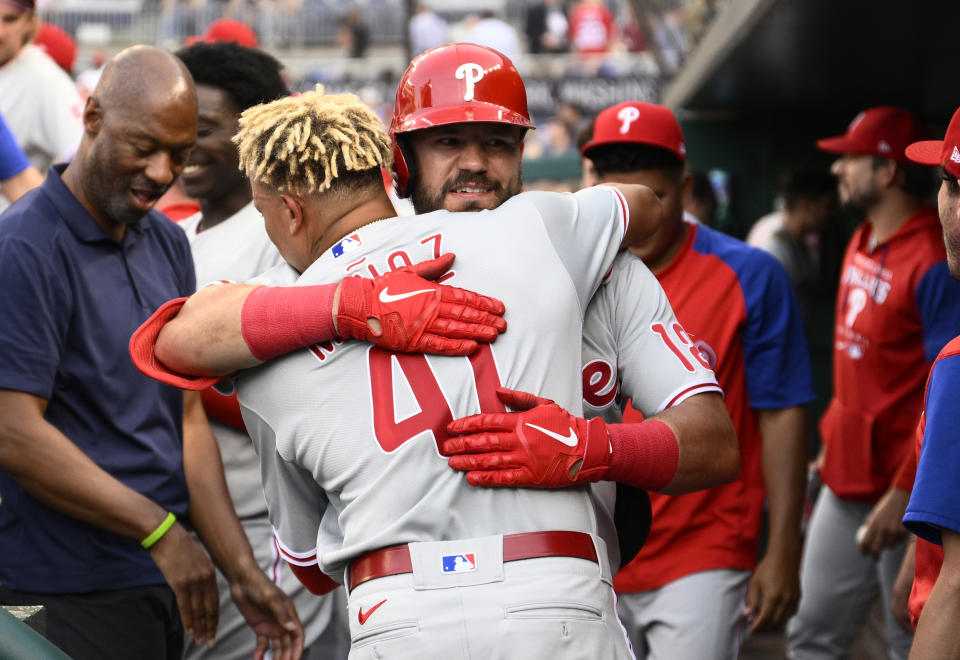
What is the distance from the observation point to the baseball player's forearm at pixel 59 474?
9.78 ft

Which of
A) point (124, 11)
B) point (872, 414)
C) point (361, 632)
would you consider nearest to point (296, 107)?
point (361, 632)

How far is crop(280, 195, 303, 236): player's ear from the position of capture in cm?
273

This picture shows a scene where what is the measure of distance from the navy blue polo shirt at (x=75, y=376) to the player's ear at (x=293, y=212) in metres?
0.75

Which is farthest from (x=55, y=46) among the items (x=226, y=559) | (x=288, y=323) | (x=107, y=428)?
(x=288, y=323)

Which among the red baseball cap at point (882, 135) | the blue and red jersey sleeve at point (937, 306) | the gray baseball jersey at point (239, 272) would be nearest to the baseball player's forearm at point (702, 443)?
the gray baseball jersey at point (239, 272)

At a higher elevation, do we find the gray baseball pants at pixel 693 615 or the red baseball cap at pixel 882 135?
the red baseball cap at pixel 882 135

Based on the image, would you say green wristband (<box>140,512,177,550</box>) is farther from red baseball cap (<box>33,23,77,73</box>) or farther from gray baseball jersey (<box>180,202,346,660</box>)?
red baseball cap (<box>33,23,77,73</box>)

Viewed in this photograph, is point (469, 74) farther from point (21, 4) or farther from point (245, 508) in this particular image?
point (21, 4)

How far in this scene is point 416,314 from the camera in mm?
2404

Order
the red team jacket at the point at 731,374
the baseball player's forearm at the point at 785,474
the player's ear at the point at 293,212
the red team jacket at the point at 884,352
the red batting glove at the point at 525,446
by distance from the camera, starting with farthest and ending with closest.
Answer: the red team jacket at the point at 884,352 → the baseball player's forearm at the point at 785,474 → the red team jacket at the point at 731,374 → the player's ear at the point at 293,212 → the red batting glove at the point at 525,446

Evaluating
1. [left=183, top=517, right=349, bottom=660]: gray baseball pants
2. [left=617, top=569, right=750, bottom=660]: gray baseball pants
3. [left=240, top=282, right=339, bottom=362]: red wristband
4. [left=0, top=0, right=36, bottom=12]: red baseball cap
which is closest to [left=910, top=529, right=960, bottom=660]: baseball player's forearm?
[left=240, top=282, right=339, bottom=362]: red wristband

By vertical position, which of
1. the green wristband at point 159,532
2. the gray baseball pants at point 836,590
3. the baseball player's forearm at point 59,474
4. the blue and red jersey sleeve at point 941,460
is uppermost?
the blue and red jersey sleeve at point 941,460

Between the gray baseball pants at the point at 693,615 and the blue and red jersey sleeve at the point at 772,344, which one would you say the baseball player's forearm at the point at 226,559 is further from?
the blue and red jersey sleeve at the point at 772,344

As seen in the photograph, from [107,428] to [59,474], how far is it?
0.25 meters
